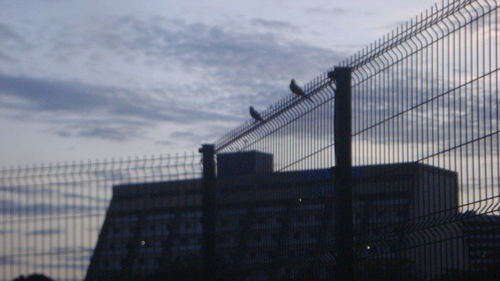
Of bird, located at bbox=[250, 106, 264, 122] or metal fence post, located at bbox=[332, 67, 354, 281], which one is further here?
bird, located at bbox=[250, 106, 264, 122]

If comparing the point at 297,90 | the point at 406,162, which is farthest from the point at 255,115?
the point at 406,162

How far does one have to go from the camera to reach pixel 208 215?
952cm

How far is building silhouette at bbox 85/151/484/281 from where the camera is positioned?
603 cm

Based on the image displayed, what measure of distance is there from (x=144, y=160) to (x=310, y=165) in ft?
8.37

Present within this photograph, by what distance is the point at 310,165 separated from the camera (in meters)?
7.70

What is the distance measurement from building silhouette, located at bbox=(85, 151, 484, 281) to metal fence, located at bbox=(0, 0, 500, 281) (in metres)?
0.01

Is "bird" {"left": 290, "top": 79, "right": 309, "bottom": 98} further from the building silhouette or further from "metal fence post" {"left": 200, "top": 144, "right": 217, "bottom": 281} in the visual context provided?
"metal fence post" {"left": 200, "top": 144, "right": 217, "bottom": 281}

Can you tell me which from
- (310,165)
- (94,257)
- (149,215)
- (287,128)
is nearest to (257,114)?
(287,128)

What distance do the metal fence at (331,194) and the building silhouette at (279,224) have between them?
0.05 ft

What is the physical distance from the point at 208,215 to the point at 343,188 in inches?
112

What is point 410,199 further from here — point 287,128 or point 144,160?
point 144,160

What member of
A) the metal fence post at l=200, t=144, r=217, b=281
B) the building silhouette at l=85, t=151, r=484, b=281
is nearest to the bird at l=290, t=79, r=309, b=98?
the building silhouette at l=85, t=151, r=484, b=281

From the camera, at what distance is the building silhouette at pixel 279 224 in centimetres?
603

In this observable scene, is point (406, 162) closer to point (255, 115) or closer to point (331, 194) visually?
point (331, 194)
